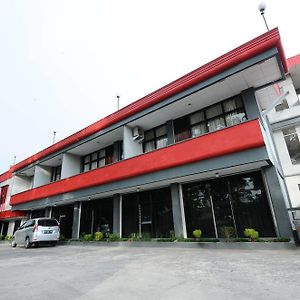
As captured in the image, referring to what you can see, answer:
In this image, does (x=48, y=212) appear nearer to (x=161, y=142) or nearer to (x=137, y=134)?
(x=137, y=134)

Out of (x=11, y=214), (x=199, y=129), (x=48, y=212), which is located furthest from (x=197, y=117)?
(x=11, y=214)

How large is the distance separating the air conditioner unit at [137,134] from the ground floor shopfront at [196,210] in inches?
142

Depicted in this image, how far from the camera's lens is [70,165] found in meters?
20.6

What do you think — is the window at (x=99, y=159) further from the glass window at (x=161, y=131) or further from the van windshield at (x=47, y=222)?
the van windshield at (x=47, y=222)

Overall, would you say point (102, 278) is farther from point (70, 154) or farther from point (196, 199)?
point (70, 154)

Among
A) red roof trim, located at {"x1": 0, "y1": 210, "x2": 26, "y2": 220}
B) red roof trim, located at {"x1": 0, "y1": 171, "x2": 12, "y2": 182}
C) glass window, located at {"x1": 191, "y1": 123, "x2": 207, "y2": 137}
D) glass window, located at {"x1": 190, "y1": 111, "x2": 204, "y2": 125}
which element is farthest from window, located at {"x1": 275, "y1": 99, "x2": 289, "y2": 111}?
red roof trim, located at {"x1": 0, "y1": 171, "x2": 12, "y2": 182}

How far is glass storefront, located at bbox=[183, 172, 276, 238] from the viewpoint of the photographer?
10594 mm

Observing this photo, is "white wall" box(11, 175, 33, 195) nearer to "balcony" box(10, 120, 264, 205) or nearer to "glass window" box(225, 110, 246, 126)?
"balcony" box(10, 120, 264, 205)

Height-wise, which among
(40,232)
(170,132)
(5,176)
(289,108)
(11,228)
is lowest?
(40,232)

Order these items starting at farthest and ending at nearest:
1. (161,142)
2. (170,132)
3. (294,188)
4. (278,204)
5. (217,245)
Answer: (161,142) < (294,188) < (170,132) < (217,245) < (278,204)

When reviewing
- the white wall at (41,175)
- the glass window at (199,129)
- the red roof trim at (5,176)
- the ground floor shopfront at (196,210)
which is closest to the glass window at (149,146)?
the ground floor shopfront at (196,210)

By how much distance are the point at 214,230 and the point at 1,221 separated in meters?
30.3

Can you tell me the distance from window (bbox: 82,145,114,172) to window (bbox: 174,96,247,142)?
684 centimetres

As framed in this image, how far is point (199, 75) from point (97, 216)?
1289 centimetres
